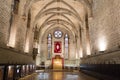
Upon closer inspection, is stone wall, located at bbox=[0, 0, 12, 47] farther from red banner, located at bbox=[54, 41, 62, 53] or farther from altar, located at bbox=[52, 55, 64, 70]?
altar, located at bbox=[52, 55, 64, 70]

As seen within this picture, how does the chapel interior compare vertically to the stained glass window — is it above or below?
below

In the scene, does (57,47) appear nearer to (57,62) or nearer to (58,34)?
(57,62)

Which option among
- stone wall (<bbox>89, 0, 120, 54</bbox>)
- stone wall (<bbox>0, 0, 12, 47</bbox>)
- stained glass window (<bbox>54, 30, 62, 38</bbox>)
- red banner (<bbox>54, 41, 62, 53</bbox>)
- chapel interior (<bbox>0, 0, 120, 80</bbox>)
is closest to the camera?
stone wall (<bbox>0, 0, 12, 47</bbox>)

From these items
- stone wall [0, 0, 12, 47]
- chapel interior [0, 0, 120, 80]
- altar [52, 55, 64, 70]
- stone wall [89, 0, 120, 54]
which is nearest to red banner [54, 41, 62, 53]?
chapel interior [0, 0, 120, 80]

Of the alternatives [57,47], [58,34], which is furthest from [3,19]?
[58,34]

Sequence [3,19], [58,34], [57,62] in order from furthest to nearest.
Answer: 1. [58,34]
2. [57,62]
3. [3,19]

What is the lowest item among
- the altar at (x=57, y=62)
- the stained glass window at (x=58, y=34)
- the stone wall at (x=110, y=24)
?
the altar at (x=57, y=62)

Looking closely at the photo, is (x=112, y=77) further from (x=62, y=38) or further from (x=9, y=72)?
(x=62, y=38)

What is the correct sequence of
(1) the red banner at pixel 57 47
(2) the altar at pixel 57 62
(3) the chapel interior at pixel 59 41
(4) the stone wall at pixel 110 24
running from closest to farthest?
(4) the stone wall at pixel 110 24 < (3) the chapel interior at pixel 59 41 < (2) the altar at pixel 57 62 < (1) the red banner at pixel 57 47

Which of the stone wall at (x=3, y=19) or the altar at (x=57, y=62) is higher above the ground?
the stone wall at (x=3, y=19)

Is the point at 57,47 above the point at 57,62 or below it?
above

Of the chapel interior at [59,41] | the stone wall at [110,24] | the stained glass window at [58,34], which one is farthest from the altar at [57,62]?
the stone wall at [110,24]

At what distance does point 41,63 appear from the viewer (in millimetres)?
25172

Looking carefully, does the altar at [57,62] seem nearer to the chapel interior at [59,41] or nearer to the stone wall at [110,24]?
the chapel interior at [59,41]
